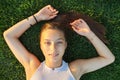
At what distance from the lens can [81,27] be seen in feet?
10.0

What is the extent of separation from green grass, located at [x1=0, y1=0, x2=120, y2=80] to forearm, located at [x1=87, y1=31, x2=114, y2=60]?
0.44 feet

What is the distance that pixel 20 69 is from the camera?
3312 millimetres

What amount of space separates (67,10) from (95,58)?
476 millimetres

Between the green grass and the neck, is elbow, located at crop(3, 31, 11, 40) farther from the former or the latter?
the neck

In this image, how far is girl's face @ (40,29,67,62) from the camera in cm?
296

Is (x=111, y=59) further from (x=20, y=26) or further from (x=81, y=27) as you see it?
(x=20, y=26)

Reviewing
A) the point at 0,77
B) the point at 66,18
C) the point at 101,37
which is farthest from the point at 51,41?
the point at 0,77

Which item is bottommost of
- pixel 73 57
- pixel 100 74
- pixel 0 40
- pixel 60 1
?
pixel 100 74

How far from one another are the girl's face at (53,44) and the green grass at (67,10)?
0.21m

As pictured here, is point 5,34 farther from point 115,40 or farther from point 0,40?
point 115,40

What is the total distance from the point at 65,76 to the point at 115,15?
0.68 meters

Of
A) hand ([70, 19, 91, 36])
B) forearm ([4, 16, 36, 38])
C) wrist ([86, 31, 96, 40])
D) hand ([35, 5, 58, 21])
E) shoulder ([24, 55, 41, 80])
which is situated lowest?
shoulder ([24, 55, 41, 80])

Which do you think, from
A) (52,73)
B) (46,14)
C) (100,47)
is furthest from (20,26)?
(100,47)

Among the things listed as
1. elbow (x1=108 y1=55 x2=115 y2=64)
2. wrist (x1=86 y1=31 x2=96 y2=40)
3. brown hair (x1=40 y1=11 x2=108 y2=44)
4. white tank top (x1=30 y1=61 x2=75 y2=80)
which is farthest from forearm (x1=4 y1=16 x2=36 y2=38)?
elbow (x1=108 y1=55 x2=115 y2=64)
